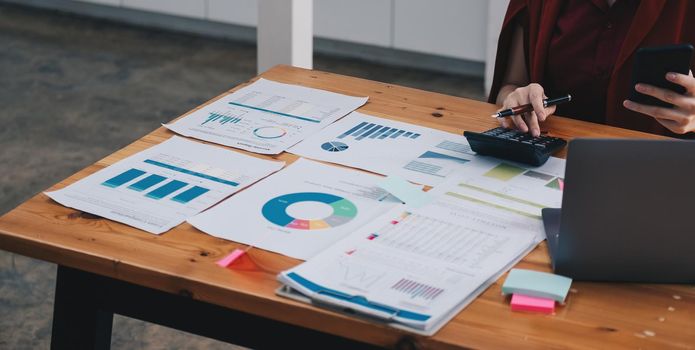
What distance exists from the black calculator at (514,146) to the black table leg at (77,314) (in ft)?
2.36

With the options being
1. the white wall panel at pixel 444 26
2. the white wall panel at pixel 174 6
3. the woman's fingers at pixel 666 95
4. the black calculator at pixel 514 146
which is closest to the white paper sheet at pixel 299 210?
the black calculator at pixel 514 146

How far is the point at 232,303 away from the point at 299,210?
26 centimetres

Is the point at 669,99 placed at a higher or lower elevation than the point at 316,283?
higher

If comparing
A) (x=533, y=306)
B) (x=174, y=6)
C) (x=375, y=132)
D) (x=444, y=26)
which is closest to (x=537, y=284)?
(x=533, y=306)

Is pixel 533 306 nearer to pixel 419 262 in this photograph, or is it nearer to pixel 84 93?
pixel 419 262

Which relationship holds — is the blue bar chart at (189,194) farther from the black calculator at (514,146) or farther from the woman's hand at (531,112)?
the woman's hand at (531,112)

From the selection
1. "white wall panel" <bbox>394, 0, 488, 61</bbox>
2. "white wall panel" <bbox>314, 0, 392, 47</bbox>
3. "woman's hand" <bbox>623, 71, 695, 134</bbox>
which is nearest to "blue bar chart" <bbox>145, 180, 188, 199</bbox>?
"woman's hand" <bbox>623, 71, 695, 134</bbox>

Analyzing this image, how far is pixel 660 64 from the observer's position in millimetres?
1843

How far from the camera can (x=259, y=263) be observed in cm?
159

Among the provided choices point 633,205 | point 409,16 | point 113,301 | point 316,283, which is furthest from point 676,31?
point 409,16

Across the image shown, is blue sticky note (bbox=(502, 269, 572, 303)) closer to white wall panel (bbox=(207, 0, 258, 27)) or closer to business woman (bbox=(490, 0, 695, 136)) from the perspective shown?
business woman (bbox=(490, 0, 695, 136))

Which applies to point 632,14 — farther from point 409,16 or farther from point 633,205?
point 409,16

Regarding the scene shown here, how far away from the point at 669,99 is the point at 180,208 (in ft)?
2.87

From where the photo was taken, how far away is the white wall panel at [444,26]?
4707mm
